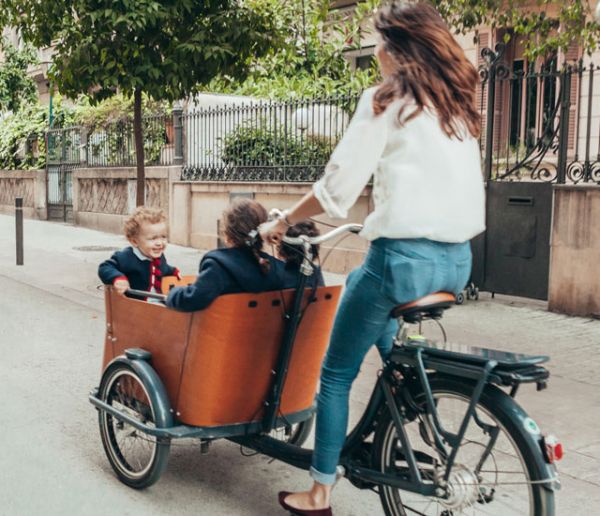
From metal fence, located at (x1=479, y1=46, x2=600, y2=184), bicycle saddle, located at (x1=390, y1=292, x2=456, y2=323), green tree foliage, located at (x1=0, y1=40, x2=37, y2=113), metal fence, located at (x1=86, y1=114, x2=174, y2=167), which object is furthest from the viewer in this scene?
green tree foliage, located at (x1=0, y1=40, x2=37, y2=113)

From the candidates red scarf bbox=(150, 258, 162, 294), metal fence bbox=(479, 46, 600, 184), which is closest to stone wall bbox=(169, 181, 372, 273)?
metal fence bbox=(479, 46, 600, 184)

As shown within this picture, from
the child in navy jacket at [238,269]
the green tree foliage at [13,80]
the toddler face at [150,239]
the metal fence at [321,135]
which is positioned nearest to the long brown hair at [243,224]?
the child in navy jacket at [238,269]

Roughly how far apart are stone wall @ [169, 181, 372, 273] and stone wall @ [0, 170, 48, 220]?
7159 millimetres

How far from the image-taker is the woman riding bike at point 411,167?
2.89 metres

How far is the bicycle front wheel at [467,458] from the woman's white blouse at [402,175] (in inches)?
22.7

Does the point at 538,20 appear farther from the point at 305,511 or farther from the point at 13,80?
the point at 13,80

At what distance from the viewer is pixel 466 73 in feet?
9.80

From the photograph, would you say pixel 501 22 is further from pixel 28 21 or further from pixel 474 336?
pixel 28 21

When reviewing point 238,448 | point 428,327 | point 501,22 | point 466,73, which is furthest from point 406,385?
point 501,22

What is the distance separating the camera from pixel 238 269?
3.48 m

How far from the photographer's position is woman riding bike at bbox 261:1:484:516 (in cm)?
289

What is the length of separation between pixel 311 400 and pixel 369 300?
1.03 meters

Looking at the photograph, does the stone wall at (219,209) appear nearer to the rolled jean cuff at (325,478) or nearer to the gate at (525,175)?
the gate at (525,175)

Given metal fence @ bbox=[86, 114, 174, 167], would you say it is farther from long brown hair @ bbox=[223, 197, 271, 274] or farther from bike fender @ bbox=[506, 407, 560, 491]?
bike fender @ bbox=[506, 407, 560, 491]
